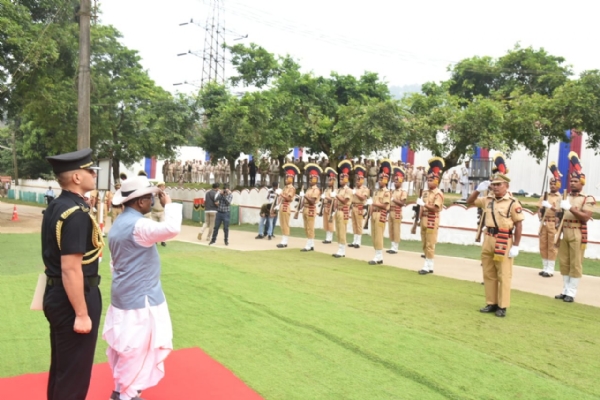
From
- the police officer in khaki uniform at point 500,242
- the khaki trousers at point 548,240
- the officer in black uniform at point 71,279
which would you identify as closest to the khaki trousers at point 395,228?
the khaki trousers at point 548,240

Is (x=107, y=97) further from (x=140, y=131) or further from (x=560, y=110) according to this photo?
(x=560, y=110)

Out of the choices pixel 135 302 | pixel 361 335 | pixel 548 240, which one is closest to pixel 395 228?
pixel 548 240

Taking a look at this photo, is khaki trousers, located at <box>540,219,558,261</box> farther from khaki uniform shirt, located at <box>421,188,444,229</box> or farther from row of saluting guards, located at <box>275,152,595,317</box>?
khaki uniform shirt, located at <box>421,188,444,229</box>

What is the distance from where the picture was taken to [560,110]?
1948 cm

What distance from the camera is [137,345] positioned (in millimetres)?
3887

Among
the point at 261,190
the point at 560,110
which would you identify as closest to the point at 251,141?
the point at 261,190

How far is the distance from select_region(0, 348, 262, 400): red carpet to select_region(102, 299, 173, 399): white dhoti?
38 centimetres

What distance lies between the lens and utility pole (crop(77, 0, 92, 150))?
12.5 meters

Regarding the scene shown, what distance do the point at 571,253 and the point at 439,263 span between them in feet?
12.5

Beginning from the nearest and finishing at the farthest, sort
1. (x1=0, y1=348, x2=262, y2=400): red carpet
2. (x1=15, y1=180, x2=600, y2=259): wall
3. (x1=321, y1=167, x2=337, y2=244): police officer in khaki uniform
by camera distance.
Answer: (x1=0, y1=348, x2=262, y2=400): red carpet, (x1=15, y1=180, x2=600, y2=259): wall, (x1=321, y1=167, x2=337, y2=244): police officer in khaki uniform

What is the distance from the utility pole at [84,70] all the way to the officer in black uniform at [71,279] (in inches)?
408

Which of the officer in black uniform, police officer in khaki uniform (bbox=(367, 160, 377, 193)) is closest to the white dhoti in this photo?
the officer in black uniform

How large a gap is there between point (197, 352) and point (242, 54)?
2231 centimetres

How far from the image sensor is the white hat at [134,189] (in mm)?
3908
